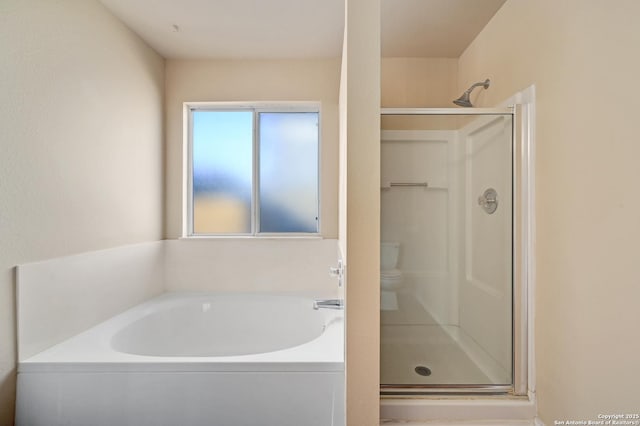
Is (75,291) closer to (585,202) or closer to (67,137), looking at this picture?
(67,137)

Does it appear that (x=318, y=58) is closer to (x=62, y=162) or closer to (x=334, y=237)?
(x=334, y=237)

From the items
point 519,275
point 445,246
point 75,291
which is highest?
Result: point 445,246

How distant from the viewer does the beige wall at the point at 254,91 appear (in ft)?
7.61

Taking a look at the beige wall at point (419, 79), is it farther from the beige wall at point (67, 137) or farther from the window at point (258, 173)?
the beige wall at point (67, 137)

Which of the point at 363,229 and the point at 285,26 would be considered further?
Answer: the point at 285,26

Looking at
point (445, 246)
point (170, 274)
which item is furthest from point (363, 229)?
point (170, 274)

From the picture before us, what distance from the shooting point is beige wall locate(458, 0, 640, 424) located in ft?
3.04

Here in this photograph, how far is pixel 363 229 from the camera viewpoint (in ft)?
3.61

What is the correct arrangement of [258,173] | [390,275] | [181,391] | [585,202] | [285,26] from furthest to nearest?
[258,173] < [285,26] < [390,275] < [181,391] < [585,202]

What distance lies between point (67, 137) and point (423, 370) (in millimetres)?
2323

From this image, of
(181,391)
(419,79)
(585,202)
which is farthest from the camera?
(419,79)

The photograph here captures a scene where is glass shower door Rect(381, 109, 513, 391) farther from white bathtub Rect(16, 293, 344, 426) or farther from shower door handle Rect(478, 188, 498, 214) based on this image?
white bathtub Rect(16, 293, 344, 426)

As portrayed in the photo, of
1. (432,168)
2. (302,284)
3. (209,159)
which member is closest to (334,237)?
(302,284)

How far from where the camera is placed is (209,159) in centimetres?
249
